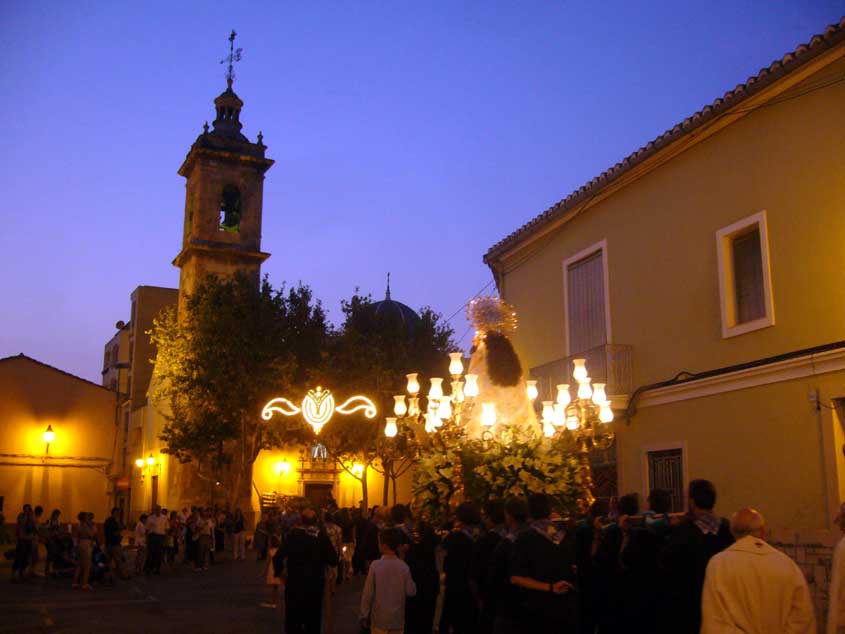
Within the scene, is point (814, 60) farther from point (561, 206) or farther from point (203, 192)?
point (203, 192)

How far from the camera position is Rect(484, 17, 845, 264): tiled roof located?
38.7 ft

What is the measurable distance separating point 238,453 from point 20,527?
13.2m

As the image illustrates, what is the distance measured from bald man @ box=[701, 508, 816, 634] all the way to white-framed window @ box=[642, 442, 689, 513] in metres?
9.49

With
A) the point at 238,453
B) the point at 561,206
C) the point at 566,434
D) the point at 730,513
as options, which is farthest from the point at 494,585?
the point at 238,453

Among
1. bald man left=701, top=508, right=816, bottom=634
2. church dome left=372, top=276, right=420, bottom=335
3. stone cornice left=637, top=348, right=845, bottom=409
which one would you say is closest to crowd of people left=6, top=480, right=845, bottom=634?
bald man left=701, top=508, right=816, bottom=634

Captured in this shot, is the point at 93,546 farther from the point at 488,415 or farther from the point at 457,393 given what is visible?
the point at 488,415

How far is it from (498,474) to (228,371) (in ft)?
66.5

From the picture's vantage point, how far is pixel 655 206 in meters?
15.5

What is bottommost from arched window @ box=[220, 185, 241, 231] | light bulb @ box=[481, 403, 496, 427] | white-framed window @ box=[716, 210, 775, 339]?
light bulb @ box=[481, 403, 496, 427]

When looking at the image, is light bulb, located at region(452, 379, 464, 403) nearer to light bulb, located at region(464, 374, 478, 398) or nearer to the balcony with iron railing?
light bulb, located at region(464, 374, 478, 398)

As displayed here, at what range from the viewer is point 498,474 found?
34.0 feet

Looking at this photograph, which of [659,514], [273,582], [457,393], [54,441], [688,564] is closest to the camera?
[688,564]

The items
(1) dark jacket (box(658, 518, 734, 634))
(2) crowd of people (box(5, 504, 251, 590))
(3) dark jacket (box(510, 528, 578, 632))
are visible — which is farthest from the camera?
(2) crowd of people (box(5, 504, 251, 590))

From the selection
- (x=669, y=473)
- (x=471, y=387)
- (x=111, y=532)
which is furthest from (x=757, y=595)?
(x=111, y=532)
